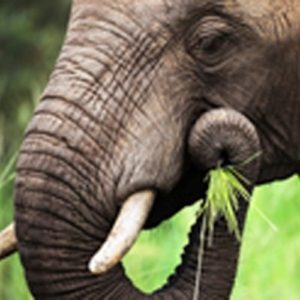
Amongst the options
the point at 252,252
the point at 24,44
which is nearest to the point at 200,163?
the point at 252,252

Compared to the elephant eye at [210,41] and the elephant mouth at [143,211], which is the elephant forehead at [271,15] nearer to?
the elephant eye at [210,41]

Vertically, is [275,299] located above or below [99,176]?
below

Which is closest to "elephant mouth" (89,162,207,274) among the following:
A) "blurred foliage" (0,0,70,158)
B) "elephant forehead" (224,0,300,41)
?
"elephant forehead" (224,0,300,41)

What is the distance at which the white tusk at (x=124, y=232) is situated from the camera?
291 inches

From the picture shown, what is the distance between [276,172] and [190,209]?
2.52 metres

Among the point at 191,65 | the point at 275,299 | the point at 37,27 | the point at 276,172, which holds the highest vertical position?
the point at 191,65

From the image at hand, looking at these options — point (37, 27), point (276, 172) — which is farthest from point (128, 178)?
point (37, 27)

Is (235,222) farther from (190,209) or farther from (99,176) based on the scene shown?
(190,209)

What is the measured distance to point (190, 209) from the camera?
10.8 m

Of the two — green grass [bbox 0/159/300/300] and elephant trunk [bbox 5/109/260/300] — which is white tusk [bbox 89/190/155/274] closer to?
elephant trunk [bbox 5/109/260/300]

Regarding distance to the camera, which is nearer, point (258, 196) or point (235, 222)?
point (235, 222)

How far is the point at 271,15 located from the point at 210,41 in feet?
0.67

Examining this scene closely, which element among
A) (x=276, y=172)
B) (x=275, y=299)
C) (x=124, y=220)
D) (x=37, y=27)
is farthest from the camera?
(x=37, y=27)

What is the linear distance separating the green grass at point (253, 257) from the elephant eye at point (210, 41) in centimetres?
215
